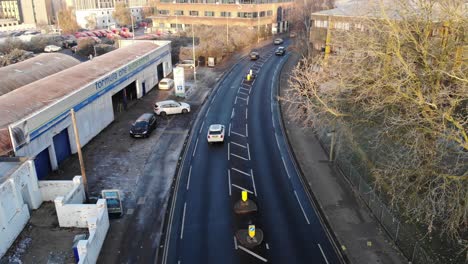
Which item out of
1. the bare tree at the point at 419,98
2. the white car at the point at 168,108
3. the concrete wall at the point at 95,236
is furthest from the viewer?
the white car at the point at 168,108

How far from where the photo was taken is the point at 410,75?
1756cm

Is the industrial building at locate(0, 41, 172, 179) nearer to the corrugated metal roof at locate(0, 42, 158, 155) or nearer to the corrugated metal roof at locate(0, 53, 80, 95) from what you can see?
the corrugated metal roof at locate(0, 42, 158, 155)

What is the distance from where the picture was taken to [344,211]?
74.0ft

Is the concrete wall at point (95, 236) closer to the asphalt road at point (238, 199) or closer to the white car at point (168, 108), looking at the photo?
the asphalt road at point (238, 199)

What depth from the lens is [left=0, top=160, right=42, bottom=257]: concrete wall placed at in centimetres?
→ 1806

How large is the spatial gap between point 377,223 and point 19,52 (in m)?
61.8

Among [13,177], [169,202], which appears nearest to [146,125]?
[169,202]

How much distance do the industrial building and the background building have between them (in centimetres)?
5368

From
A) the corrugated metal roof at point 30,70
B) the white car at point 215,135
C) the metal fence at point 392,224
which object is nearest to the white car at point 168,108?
the white car at point 215,135

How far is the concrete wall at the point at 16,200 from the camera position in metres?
18.1

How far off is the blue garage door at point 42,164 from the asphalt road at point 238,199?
9.47 m

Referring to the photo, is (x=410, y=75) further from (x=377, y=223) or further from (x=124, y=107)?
(x=124, y=107)

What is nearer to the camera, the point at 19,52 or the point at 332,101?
the point at 332,101

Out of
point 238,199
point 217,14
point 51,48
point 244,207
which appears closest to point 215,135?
point 238,199
